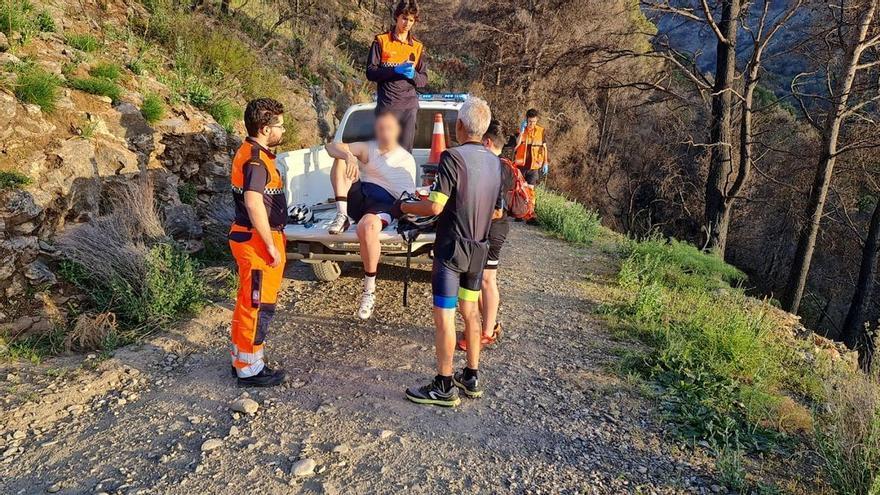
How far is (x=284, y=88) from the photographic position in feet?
36.3

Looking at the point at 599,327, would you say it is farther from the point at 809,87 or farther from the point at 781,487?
the point at 809,87

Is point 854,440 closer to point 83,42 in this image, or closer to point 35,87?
point 35,87

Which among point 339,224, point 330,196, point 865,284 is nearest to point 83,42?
point 330,196

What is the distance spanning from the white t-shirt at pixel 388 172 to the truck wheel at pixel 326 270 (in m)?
1.32

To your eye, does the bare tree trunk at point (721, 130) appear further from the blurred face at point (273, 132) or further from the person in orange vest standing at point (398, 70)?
the blurred face at point (273, 132)

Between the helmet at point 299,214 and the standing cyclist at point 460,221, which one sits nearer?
the standing cyclist at point 460,221

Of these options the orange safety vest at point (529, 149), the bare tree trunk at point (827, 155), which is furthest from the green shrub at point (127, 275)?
the bare tree trunk at point (827, 155)

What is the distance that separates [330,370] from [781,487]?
2895mm

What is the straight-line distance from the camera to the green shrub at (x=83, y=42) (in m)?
6.54

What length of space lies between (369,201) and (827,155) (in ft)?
34.5

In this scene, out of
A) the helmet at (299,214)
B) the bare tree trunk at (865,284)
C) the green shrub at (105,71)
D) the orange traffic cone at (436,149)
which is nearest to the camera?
the helmet at (299,214)

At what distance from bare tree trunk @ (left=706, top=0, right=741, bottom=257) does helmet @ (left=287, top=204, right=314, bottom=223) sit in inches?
313

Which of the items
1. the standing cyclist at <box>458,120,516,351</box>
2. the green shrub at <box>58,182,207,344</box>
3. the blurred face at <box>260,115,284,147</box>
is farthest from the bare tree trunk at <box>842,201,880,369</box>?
the green shrub at <box>58,182,207,344</box>

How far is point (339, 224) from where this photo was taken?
4641 mm
